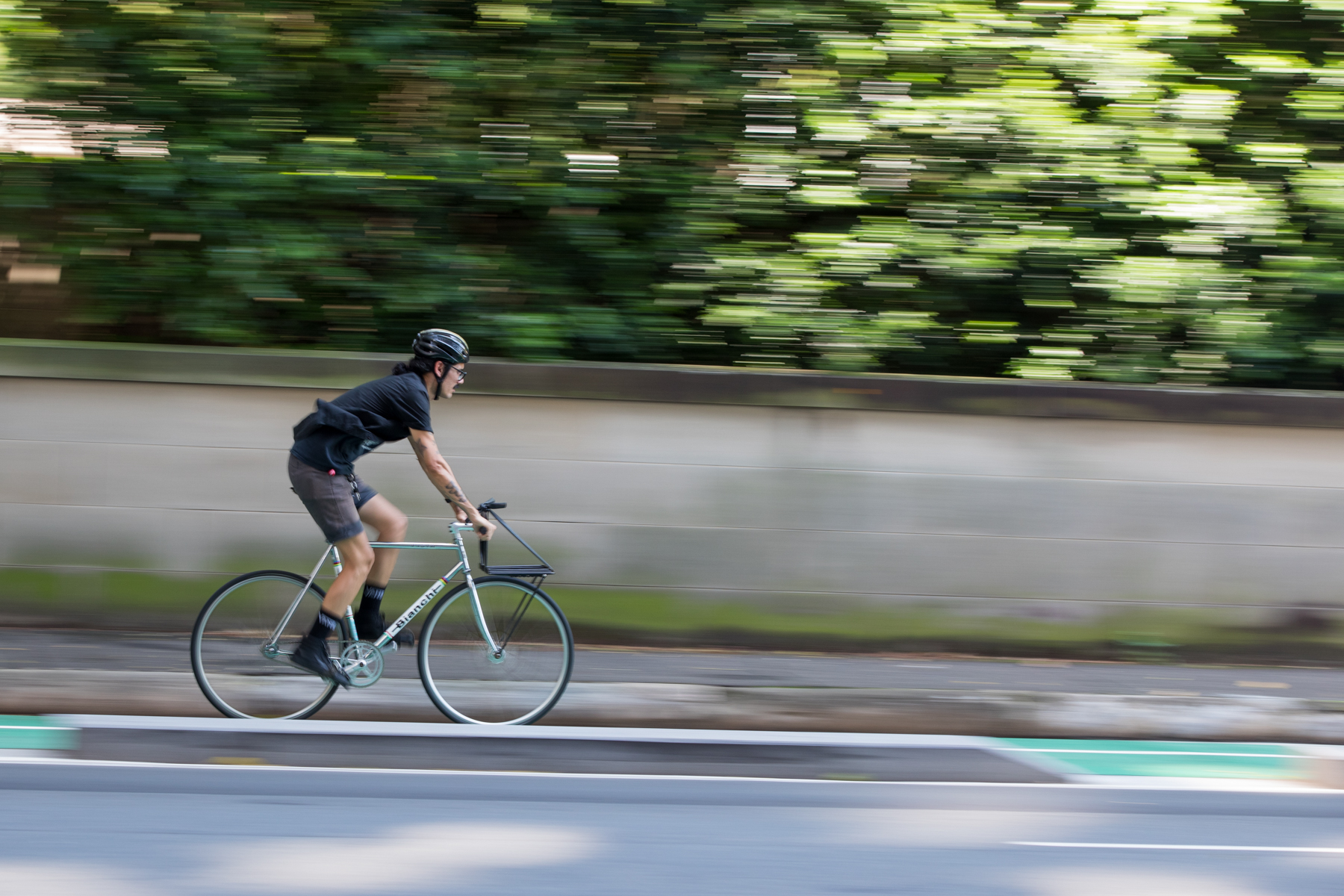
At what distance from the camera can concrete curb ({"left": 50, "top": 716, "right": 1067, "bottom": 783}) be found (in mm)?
5148

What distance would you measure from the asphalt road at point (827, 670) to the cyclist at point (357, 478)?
4.08ft

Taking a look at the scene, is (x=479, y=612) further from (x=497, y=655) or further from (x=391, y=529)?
(x=391, y=529)

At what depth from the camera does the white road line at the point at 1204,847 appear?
4324 mm

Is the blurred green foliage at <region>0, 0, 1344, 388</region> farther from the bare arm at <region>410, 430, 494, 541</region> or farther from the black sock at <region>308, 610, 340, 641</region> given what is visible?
the black sock at <region>308, 610, 340, 641</region>

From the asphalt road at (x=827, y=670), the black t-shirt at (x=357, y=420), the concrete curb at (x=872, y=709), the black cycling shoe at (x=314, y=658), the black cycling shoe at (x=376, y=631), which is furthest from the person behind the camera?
the asphalt road at (x=827, y=670)

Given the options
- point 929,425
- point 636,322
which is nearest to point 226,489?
point 636,322

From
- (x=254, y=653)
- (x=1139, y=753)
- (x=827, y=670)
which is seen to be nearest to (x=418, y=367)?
(x=254, y=653)

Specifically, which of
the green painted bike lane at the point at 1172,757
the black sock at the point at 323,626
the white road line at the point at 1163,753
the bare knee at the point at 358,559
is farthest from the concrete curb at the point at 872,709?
the bare knee at the point at 358,559

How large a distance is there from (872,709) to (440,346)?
9.46 feet

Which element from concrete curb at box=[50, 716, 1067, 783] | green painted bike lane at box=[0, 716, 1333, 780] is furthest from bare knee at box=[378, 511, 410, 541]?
green painted bike lane at box=[0, 716, 1333, 780]

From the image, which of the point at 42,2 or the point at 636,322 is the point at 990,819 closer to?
the point at 636,322

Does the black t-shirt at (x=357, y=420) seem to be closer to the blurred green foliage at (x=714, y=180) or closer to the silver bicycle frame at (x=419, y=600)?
the silver bicycle frame at (x=419, y=600)

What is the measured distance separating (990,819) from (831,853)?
2.75 feet

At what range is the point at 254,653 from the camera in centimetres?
551
